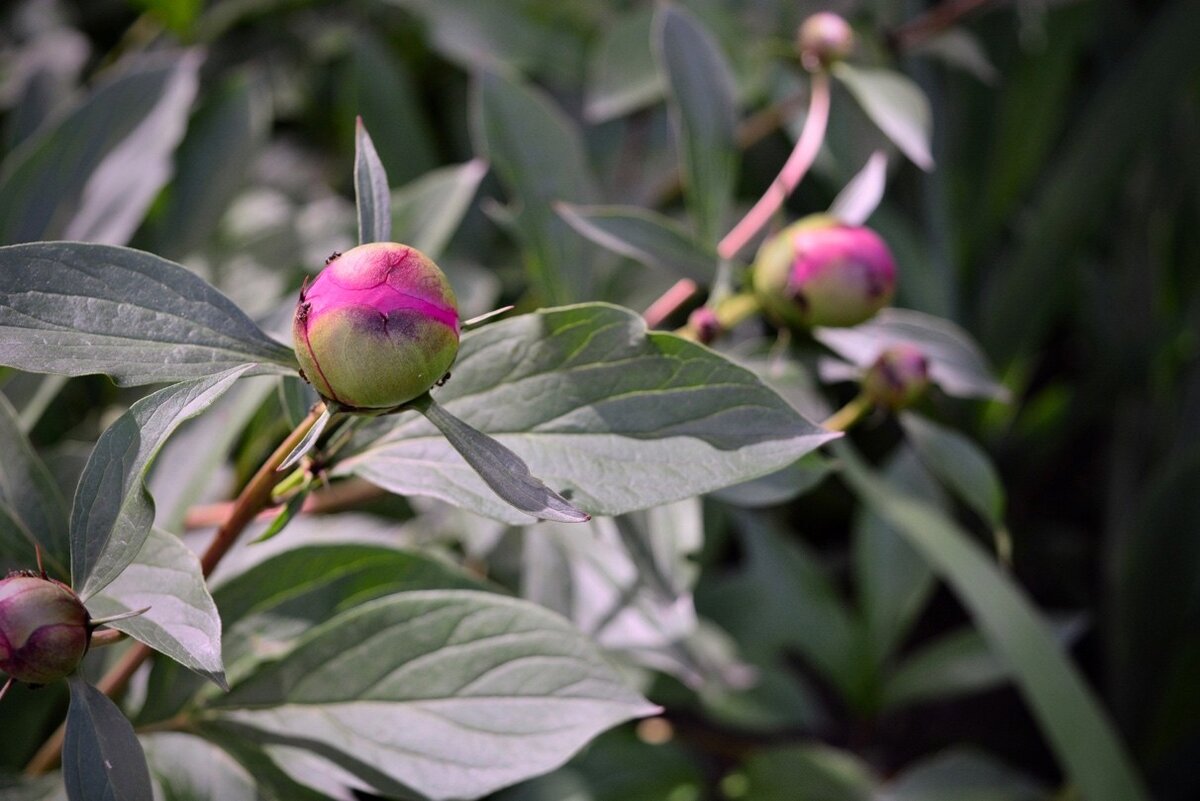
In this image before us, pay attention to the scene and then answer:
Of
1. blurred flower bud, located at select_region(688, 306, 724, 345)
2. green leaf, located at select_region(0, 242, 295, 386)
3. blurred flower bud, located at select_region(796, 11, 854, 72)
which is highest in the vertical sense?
blurred flower bud, located at select_region(796, 11, 854, 72)

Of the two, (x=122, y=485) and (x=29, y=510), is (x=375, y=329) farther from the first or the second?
(x=29, y=510)

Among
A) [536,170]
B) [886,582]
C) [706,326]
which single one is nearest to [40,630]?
[706,326]

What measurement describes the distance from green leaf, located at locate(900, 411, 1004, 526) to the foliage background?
0.77 feet

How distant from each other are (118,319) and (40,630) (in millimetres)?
113

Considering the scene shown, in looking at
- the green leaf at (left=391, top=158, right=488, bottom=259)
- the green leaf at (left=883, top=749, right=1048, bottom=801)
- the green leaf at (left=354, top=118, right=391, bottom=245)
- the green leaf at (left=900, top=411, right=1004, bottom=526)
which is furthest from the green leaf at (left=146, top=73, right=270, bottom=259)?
the green leaf at (left=883, top=749, right=1048, bottom=801)

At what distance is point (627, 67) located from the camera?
84cm

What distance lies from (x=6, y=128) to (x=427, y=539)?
1.88 feet

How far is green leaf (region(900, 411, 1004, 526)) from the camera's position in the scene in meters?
0.56

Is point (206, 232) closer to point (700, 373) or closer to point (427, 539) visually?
point (427, 539)

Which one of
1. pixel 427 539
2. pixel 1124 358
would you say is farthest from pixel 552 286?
pixel 1124 358

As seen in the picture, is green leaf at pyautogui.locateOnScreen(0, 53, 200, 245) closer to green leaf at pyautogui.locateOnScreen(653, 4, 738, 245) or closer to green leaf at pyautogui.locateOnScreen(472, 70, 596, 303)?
green leaf at pyautogui.locateOnScreen(472, 70, 596, 303)

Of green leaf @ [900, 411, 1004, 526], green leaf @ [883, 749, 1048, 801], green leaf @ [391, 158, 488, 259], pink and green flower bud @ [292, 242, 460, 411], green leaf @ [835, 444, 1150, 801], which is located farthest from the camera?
green leaf @ [883, 749, 1048, 801]

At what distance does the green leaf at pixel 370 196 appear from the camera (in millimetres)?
390

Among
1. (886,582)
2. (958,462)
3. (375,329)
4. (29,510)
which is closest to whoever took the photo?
(375,329)
